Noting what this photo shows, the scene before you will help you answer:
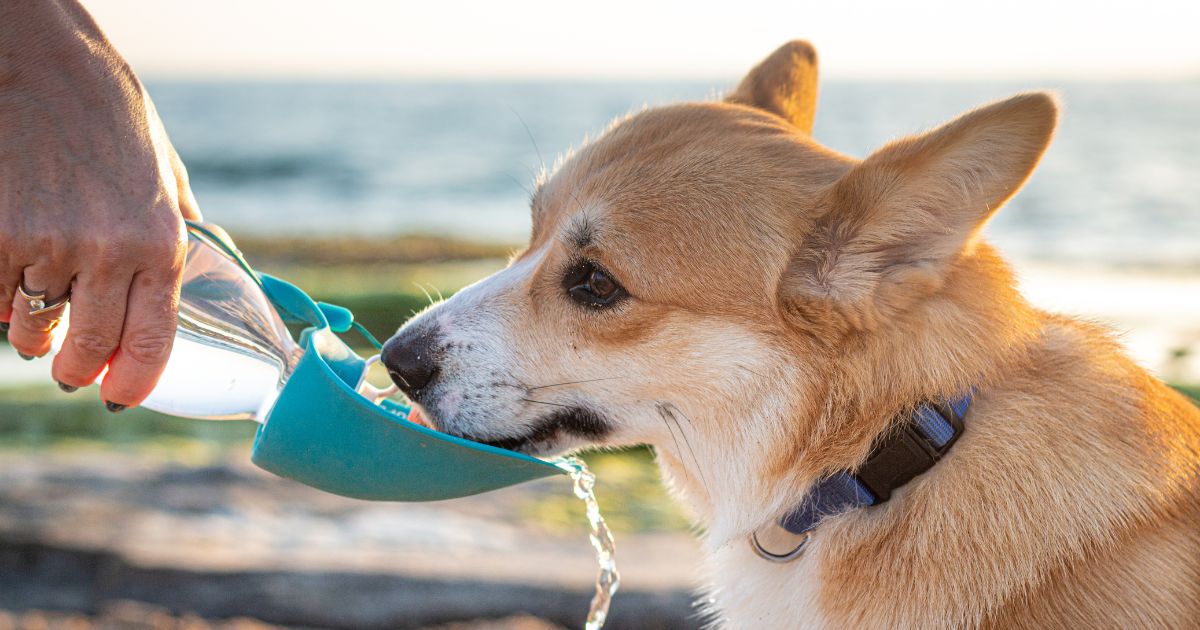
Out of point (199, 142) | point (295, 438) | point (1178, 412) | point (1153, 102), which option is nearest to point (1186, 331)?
point (1178, 412)

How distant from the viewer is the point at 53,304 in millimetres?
2195

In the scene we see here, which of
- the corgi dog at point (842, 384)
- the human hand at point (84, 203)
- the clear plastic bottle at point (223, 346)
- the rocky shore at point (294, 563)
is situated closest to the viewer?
the human hand at point (84, 203)

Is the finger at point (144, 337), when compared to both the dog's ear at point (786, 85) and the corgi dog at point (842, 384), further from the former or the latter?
the dog's ear at point (786, 85)

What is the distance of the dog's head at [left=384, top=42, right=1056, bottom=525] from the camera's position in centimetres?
265

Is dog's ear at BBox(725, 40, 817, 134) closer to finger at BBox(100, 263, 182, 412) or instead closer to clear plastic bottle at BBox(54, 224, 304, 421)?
clear plastic bottle at BBox(54, 224, 304, 421)

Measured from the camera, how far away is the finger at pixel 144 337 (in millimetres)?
2209

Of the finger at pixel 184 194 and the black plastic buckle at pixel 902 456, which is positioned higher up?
the finger at pixel 184 194

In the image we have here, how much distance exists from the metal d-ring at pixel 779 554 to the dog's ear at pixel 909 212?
0.57 metres

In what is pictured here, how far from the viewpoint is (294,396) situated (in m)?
2.59

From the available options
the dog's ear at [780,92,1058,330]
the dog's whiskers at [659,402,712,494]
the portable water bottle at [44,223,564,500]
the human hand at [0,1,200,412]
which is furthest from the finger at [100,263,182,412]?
the dog's ear at [780,92,1058,330]

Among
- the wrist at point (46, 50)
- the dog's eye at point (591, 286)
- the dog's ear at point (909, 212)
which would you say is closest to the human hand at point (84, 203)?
the wrist at point (46, 50)

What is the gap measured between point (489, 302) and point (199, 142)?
36.8m

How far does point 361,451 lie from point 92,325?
0.71 metres

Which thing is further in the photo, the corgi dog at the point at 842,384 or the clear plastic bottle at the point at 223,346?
the clear plastic bottle at the point at 223,346
